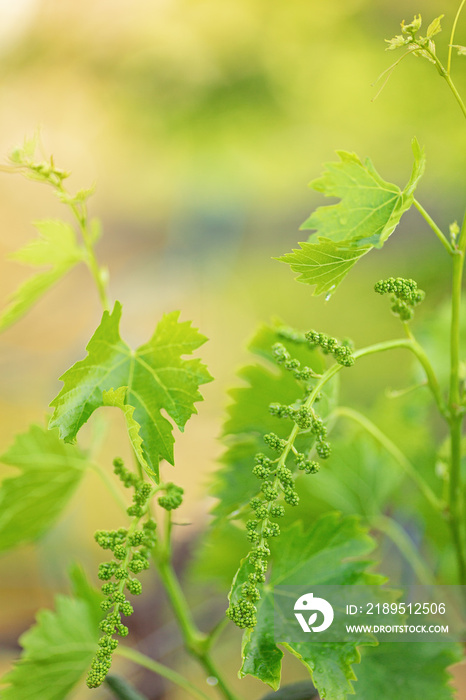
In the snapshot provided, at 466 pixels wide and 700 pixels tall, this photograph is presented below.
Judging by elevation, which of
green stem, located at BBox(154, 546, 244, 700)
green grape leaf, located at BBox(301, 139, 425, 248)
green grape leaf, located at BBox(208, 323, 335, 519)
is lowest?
green stem, located at BBox(154, 546, 244, 700)

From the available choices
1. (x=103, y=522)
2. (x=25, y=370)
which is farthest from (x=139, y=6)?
(x=103, y=522)

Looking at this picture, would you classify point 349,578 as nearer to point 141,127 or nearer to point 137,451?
point 137,451

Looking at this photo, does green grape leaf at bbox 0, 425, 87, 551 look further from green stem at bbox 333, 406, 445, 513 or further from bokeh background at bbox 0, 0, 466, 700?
bokeh background at bbox 0, 0, 466, 700

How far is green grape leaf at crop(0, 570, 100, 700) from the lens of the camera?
427 millimetres

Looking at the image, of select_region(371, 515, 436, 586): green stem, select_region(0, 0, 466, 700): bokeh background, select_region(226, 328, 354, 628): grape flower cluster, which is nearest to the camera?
select_region(226, 328, 354, 628): grape flower cluster

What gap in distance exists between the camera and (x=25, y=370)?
5.49ft

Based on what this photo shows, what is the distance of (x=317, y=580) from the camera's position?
38 cm

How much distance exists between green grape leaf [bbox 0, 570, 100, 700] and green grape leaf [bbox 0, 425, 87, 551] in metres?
0.06

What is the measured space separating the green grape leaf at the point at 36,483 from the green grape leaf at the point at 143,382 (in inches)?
6.4

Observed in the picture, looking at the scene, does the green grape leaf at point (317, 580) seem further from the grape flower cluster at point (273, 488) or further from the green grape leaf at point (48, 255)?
the green grape leaf at point (48, 255)

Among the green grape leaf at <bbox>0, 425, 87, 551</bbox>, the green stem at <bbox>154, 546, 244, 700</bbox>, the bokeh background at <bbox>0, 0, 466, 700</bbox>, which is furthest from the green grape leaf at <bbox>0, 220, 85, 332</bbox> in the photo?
the bokeh background at <bbox>0, 0, 466, 700</bbox>

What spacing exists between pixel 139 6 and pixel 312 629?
7.19ft

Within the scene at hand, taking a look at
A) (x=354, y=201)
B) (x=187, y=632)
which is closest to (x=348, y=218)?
(x=354, y=201)

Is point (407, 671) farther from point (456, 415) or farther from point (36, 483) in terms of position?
point (36, 483)
